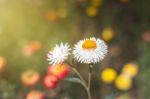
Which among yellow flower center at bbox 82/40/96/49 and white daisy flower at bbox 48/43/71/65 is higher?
yellow flower center at bbox 82/40/96/49

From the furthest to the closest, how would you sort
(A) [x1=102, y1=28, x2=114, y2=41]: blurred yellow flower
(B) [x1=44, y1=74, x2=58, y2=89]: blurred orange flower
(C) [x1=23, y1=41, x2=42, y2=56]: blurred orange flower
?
(A) [x1=102, y1=28, x2=114, y2=41]: blurred yellow flower → (C) [x1=23, y1=41, x2=42, y2=56]: blurred orange flower → (B) [x1=44, y1=74, x2=58, y2=89]: blurred orange flower

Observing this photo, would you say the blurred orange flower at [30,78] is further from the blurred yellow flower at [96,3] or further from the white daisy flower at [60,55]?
the white daisy flower at [60,55]

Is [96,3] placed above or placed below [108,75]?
above

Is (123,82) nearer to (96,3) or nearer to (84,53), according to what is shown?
(96,3)

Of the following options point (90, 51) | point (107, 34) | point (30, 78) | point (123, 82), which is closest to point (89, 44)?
point (90, 51)

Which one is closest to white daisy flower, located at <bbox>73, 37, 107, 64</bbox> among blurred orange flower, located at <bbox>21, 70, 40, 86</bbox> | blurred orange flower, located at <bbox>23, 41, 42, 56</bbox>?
blurred orange flower, located at <bbox>21, 70, 40, 86</bbox>

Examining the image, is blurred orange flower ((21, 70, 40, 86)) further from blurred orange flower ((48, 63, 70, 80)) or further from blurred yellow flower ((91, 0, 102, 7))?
blurred yellow flower ((91, 0, 102, 7))
